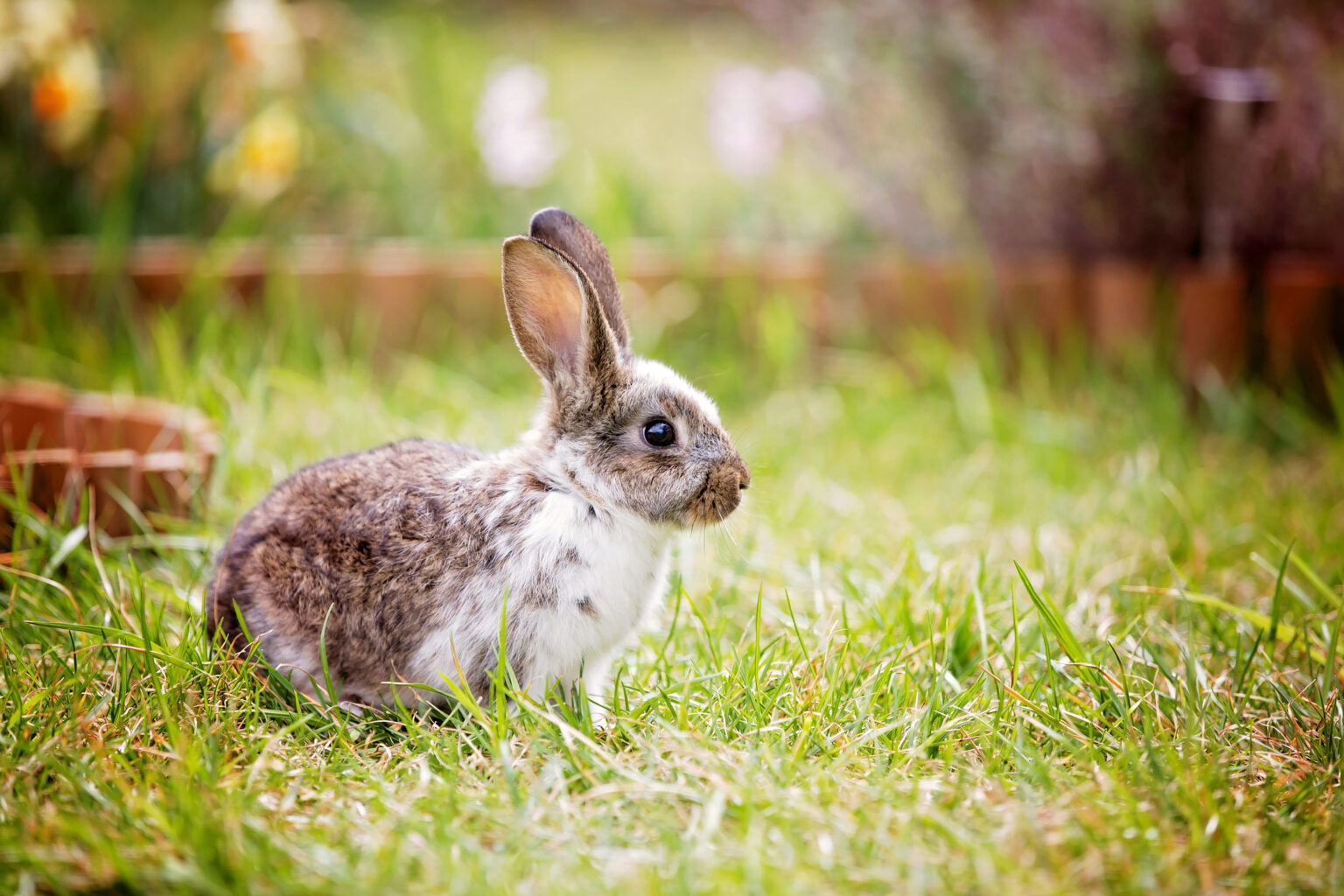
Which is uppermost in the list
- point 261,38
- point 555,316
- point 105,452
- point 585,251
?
point 261,38

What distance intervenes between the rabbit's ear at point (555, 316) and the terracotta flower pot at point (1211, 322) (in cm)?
357

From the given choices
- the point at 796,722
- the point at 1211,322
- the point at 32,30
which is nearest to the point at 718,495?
the point at 796,722

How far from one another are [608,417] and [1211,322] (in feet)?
12.2

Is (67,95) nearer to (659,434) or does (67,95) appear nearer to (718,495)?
(659,434)

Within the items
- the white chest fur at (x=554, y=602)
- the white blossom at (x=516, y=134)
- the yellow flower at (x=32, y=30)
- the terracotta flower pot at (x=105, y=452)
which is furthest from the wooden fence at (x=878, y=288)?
the white chest fur at (x=554, y=602)

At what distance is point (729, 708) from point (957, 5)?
414 centimetres

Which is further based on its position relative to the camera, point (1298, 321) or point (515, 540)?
point (1298, 321)

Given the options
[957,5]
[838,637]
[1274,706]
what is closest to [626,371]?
[838,637]

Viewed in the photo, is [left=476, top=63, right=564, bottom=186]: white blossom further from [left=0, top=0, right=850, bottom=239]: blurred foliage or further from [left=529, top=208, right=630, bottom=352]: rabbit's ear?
[left=529, top=208, right=630, bottom=352]: rabbit's ear

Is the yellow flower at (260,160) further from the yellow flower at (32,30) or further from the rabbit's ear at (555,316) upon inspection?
the rabbit's ear at (555,316)

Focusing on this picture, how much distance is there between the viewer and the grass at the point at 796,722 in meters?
1.85

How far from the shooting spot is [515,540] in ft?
8.24

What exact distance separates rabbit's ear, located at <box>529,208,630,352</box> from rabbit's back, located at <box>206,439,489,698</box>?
0.59 m

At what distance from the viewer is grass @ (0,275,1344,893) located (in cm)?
185
